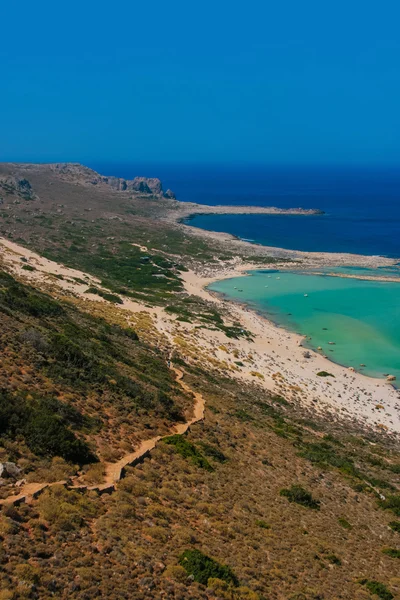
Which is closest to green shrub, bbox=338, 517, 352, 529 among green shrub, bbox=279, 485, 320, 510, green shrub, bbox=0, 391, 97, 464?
green shrub, bbox=279, 485, 320, 510

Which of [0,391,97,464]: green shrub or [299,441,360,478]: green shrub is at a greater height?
[0,391,97,464]: green shrub

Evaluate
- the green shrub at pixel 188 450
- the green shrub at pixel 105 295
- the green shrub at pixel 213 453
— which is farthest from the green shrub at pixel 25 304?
the green shrub at pixel 105 295

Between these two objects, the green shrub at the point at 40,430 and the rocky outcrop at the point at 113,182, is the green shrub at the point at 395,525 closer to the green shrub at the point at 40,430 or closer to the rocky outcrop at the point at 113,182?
the green shrub at the point at 40,430

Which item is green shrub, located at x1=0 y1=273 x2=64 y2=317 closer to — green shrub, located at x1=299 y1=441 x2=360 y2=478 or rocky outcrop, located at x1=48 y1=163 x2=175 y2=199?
green shrub, located at x1=299 y1=441 x2=360 y2=478

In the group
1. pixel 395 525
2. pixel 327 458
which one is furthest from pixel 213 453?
pixel 327 458

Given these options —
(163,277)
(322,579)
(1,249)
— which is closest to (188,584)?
(322,579)
